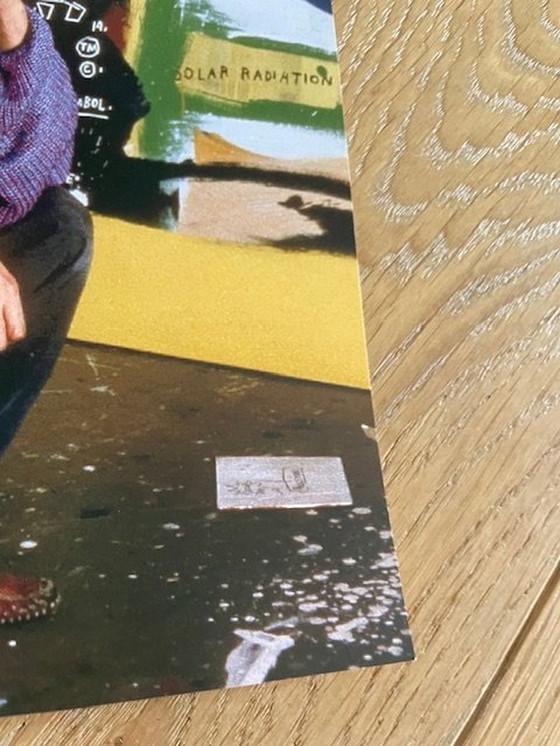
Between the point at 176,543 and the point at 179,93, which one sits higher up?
the point at 179,93

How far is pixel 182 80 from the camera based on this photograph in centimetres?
46

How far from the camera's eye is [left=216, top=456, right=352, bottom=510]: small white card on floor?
1.27ft

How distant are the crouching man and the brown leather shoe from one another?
0.23 feet

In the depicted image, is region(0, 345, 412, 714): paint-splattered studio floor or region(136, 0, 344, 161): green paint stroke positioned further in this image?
region(136, 0, 344, 161): green paint stroke

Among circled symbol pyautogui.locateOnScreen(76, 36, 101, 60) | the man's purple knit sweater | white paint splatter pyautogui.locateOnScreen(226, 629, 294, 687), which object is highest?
circled symbol pyautogui.locateOnScreen(76, 36, 101, 60)

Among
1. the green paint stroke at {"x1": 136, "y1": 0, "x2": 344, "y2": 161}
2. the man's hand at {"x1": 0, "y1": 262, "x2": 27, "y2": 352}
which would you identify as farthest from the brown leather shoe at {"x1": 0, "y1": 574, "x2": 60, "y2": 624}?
the green paint stroke at {"x1": 136, "y1": 0, "x2": 344, "y2": 161}

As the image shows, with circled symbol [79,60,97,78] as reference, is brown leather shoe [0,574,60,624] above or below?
below

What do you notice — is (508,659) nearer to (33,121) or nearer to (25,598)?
(25,598)

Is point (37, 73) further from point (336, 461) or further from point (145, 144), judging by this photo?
point (336, 461)

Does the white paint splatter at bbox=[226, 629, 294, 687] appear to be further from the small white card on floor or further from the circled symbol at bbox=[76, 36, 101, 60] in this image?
the circled symbol at bbox=[76, 36, 101, 60]

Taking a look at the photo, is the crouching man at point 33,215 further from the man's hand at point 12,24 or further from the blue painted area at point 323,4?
the blue painted area at point 323,4

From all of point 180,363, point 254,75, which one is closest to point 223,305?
point 180,363

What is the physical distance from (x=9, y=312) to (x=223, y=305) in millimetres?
107

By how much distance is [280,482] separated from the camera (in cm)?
40
